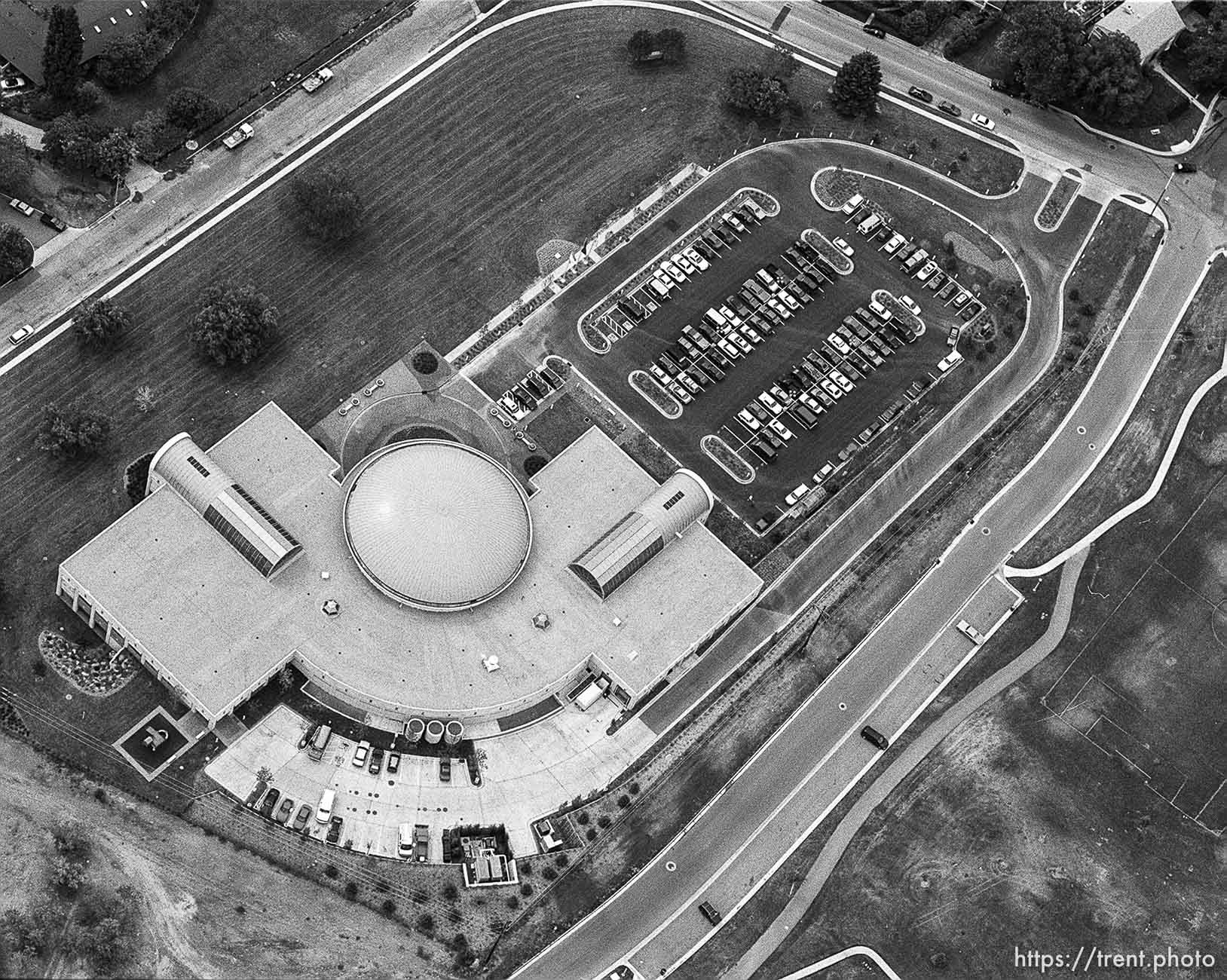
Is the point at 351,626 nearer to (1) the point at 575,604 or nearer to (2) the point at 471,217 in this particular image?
(1) the point at 575,604

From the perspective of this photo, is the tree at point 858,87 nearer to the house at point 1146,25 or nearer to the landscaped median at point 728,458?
the house at point 1146,25

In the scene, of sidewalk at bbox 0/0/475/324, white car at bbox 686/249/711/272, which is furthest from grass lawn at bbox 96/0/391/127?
white car at bbox 686/249/711/272

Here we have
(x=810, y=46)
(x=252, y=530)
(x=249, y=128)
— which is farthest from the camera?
(x=810, y=46)

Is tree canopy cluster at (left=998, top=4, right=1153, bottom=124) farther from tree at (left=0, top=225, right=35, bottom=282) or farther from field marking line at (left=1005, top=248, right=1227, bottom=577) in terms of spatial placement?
tree at (left=0, top=225, right=35, bottom=282)

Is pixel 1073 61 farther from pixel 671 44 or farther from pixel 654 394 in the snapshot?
pixel 654 394

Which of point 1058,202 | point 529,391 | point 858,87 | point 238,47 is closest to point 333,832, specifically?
point 529,391

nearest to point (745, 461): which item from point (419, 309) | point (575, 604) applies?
point (575, 604)
